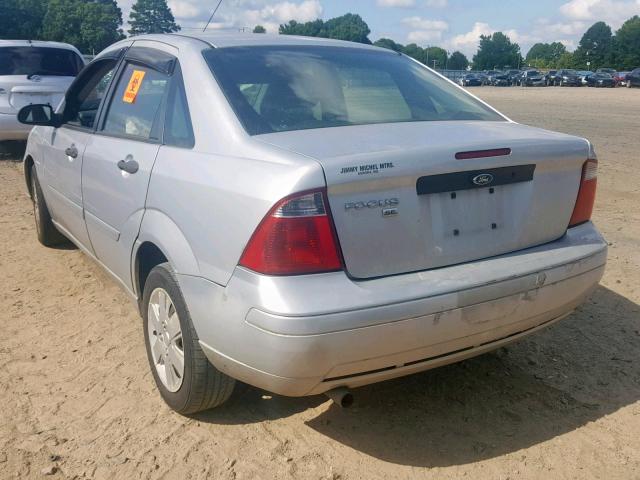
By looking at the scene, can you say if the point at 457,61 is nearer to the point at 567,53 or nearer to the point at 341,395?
the point at 567,53

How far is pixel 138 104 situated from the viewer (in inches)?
145

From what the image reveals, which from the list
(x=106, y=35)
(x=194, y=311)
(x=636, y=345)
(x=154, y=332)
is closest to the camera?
(x=194, y=311)

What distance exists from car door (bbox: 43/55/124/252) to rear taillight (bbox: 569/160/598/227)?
279 centimetres

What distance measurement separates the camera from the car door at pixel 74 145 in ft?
13.9

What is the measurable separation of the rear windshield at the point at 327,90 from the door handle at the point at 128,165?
65 cm

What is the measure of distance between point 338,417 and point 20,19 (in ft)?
289

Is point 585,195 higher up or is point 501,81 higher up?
point 585,195

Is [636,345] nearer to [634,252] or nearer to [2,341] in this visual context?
[634,252]

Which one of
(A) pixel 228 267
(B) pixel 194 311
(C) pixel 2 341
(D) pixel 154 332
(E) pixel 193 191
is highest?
(E) pixel 193 191

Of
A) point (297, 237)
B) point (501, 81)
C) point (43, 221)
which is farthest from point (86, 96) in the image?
point (501, 81)

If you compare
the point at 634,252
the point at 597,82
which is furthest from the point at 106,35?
the point at 634,252

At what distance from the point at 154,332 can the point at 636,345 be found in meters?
2.74

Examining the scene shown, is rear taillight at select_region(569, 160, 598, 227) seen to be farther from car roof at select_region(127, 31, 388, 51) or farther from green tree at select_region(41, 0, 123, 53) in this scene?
green tree at select_region(41, 0, 123, 53)

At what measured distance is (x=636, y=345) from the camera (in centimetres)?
389
